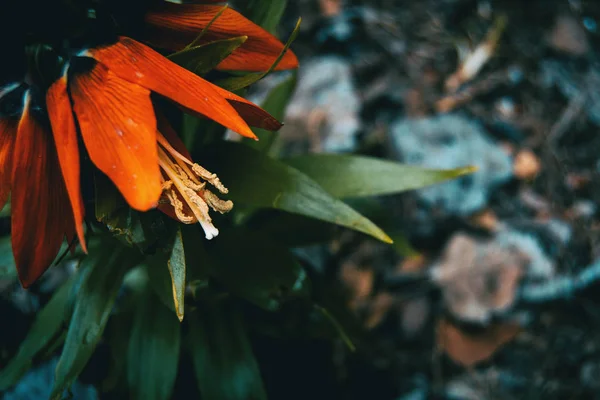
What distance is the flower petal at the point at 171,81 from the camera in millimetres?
611

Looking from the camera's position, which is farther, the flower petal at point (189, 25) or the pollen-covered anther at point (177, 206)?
the flower petal at point (189, 25)

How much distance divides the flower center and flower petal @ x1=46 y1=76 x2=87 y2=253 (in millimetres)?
102

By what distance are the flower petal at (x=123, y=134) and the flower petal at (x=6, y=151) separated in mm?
127

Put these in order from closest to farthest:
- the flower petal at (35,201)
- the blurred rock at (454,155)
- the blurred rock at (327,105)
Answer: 1. the flower petal at (35,201)
2. the blurred rock at (454,155)
3. the blurred rock at (327,105)

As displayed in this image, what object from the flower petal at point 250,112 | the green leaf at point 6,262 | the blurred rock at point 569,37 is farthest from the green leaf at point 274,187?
the blurred rock at point 569,37

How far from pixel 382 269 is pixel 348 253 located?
0.13 metres

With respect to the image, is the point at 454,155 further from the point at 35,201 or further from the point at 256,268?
the point at 35,201

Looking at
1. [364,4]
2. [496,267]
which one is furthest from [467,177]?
[364,4]

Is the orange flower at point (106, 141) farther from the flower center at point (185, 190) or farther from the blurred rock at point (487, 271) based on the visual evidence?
the blurred rock at point (487, 271)

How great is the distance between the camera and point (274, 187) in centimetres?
85

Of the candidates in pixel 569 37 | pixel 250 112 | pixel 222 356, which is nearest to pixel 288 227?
pixel 222 356

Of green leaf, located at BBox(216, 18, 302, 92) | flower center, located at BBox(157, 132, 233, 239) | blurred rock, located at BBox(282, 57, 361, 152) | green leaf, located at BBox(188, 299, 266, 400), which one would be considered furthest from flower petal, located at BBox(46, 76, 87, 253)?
blurred rock, located at BBox(282, 57, 361, 152)

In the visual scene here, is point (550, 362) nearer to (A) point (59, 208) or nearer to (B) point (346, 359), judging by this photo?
(B) point (346, 359)

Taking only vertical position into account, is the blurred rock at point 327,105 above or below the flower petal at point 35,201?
below
